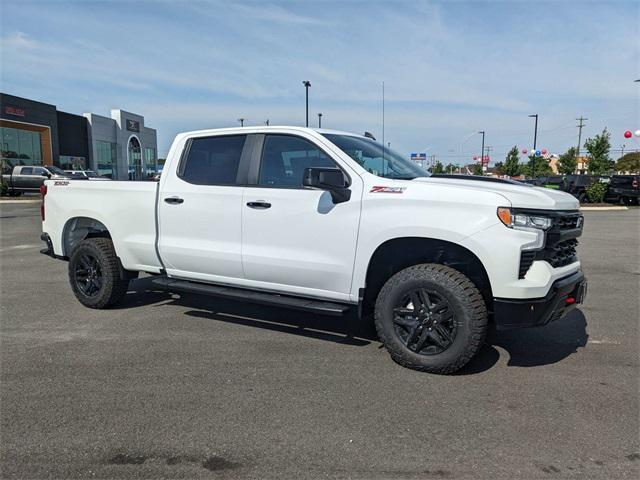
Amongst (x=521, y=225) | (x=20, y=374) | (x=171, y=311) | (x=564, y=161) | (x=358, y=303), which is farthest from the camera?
(x=564, y=161)

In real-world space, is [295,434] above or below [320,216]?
below

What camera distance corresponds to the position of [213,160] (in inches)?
203

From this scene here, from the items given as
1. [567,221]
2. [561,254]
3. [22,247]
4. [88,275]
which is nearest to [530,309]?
[561,254]

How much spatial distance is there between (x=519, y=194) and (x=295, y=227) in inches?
73.1

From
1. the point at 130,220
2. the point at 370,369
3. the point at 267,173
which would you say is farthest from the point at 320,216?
the point at 130,220

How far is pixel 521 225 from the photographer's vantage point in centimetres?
367

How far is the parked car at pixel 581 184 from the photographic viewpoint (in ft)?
94.7

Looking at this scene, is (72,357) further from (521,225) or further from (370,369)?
(521,225)

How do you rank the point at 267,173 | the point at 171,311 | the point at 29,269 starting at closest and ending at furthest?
the point at 267,173 < the point at 171,311 < the point at 29,269

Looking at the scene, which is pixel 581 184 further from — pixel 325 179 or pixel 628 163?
pixel 628 163

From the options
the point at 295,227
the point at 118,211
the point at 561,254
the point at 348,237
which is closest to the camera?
the point at 561,254

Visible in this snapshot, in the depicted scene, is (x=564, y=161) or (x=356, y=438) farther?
(x=564, y=161)

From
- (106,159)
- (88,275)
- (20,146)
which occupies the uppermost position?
(20,146)

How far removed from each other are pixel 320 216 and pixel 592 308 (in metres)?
3.87
